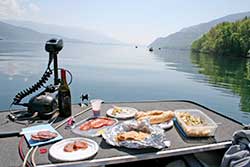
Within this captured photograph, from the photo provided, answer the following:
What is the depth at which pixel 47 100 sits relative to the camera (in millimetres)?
2117

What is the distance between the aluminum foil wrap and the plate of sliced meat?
0.35 ft

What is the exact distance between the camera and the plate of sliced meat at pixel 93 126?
1.86 meters

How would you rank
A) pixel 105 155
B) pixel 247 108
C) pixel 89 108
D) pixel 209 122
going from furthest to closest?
pixel 247 108
pixel 89 108
pixel 209 122
pixel 105 155

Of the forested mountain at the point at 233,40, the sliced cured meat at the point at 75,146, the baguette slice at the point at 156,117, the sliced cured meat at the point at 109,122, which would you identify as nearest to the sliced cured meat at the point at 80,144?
the sliced cured meat at the point at 75,146

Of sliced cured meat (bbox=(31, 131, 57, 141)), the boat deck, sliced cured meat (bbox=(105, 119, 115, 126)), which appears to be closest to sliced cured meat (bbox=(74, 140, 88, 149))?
the boat deck

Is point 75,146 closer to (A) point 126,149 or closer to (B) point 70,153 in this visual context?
(B) point 70,153

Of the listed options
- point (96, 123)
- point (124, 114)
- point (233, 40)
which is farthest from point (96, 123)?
point (233, 40)

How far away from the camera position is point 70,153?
1.53 m

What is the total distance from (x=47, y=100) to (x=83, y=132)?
492 millimetres

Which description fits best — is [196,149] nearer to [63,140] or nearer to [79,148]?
[79,148]

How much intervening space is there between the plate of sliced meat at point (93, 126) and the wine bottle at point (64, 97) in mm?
215

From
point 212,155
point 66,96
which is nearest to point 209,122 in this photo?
point 212,155

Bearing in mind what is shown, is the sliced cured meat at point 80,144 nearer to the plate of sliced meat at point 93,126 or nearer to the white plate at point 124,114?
the plate of sliced meat at point 93,126

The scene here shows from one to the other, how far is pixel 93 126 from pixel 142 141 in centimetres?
49
